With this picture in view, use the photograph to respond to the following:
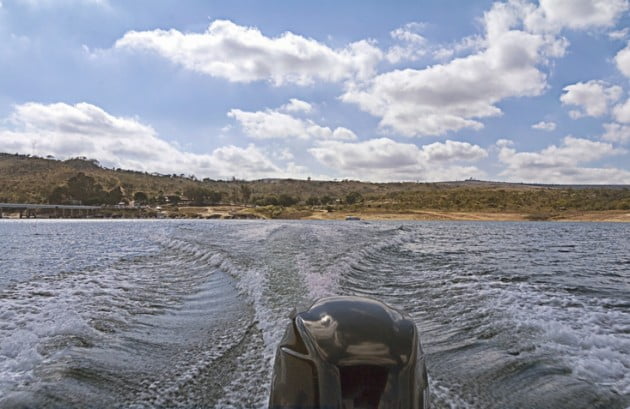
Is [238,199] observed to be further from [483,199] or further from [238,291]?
[238,291]

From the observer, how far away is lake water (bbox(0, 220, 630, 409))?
370 cm

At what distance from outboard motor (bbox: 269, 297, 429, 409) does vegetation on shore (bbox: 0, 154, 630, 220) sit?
59722 mm

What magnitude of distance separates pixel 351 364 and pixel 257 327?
3648 millimetres

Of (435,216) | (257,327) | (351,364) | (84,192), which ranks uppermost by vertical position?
(84,192)

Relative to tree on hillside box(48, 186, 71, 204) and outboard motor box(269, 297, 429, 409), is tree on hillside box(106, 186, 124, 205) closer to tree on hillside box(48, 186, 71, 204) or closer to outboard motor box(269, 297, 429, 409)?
tree on hillside box(48, 186, 71, 204)

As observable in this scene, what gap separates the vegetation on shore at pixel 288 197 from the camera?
230ft

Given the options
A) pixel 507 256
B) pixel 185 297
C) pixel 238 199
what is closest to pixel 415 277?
pixel 185 297

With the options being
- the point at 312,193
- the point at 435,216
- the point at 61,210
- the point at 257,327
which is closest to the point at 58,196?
the point at 61,210

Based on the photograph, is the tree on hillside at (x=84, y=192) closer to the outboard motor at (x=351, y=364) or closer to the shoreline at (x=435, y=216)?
the shoreline at (x=435, y=216)

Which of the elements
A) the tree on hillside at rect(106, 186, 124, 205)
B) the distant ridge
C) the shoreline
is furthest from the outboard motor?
the tree on hillside at rect(106, 186, 124, 205)

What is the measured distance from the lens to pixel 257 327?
567 cm

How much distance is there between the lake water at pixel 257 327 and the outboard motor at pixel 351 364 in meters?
0.87

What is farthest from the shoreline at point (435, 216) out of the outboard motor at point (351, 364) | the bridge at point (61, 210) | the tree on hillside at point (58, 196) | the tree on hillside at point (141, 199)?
the outboard motor at point (351, 364)

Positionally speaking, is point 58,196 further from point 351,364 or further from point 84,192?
point 351,364
